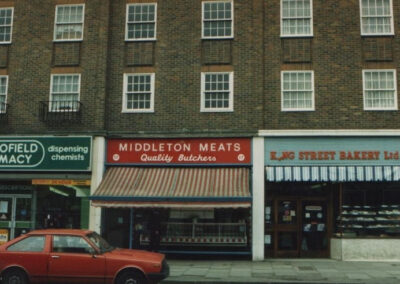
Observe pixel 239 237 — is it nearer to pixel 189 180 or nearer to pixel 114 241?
pixel 189 180

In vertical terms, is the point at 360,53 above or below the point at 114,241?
above

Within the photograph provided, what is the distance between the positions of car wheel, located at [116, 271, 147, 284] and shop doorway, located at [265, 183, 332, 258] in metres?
7.39

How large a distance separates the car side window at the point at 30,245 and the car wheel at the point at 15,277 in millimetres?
524

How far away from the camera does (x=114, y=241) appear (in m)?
18.1

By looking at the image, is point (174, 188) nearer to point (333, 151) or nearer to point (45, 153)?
point (45, 153)

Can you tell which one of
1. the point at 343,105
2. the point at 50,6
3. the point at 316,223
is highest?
the point at 50,6

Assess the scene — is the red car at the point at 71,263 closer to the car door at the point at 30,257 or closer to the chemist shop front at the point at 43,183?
the car door at the point at 30,257

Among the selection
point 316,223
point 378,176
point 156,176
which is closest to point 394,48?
point 378,176

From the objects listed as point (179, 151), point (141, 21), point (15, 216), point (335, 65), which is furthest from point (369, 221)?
point (15, 216)

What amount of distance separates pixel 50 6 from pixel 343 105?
38.2ft

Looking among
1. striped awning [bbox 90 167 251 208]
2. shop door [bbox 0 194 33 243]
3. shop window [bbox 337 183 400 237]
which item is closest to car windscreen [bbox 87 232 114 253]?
striped awning [bbox 90 167 251 208]

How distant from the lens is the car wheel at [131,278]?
Answer: 11492 millimetres

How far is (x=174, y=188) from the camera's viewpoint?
16859 mm

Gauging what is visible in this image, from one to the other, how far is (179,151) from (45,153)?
4890 millimetres
